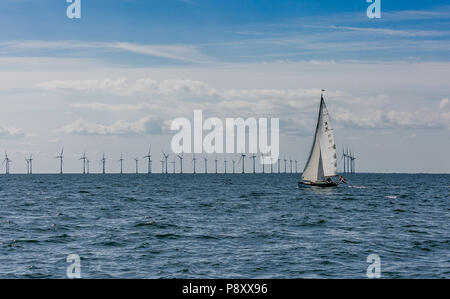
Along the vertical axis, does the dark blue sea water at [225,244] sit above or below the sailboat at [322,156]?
below

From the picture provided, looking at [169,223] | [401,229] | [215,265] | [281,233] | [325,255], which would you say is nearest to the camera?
[215,265]

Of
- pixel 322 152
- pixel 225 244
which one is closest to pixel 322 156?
pixel 322 152

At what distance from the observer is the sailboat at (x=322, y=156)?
99688 millimetres

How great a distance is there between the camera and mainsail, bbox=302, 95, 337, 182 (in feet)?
327

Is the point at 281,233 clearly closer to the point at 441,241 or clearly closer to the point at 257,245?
the point at 257,245

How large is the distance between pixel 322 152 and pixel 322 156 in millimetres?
968

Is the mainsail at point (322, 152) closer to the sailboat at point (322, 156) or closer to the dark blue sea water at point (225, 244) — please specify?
the sailboat at point (322, 156)

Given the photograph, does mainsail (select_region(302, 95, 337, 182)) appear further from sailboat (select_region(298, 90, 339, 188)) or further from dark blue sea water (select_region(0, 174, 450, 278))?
dark blue sea water (select_region(0, 174, 450, 278))

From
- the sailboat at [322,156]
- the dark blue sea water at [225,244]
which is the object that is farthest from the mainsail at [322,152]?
the dark blue sea water at [225,244]

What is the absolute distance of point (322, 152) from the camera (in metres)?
100

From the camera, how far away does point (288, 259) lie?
32500 mm
